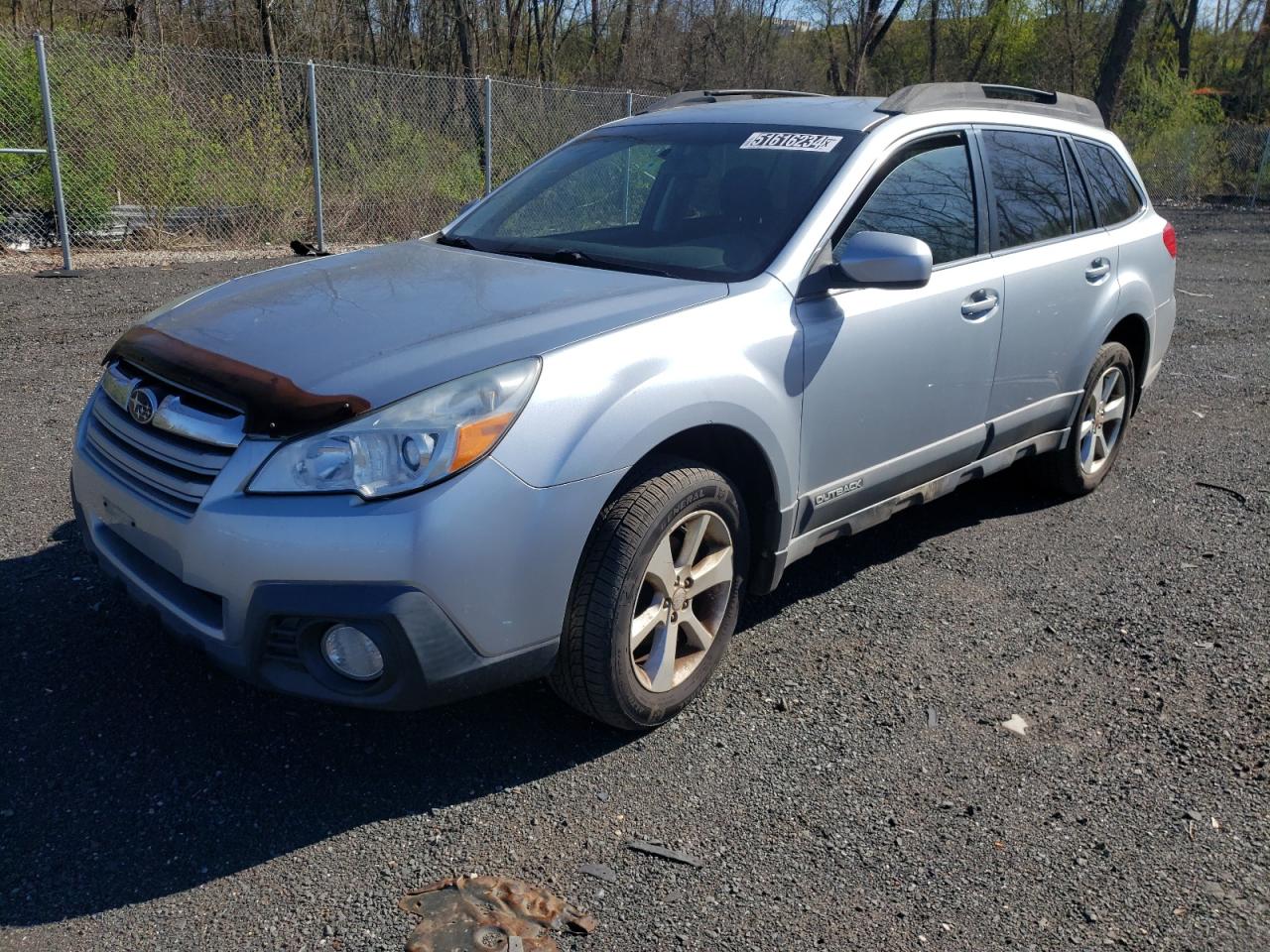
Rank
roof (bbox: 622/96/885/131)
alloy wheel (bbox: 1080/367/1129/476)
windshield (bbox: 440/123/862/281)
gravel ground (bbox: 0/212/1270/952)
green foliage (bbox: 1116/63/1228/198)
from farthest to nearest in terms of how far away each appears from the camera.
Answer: green foliage (bbox: 1116/63/1228/198) < alloy wheel (bbox: 1080/367/1129/476) < roof (bbox: 622/96/885/131) < windshield (bbox: 440/123/862/281) < gravel ground (bbox: 0/212/1270/952)

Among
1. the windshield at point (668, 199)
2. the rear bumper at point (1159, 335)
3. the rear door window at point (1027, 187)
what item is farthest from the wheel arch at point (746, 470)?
the rear bumper at point (1159, 335)

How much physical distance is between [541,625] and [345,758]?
759mm

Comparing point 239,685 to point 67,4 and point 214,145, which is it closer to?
point 214,145

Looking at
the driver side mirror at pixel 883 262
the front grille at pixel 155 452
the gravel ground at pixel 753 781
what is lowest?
the gravel ground at pixel 753 781

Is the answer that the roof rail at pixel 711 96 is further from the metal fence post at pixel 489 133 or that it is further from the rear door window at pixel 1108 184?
the metal fence post at pixel 489 133

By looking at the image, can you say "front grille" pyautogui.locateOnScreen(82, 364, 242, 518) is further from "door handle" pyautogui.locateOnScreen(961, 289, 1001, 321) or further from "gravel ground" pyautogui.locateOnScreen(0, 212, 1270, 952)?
"door handle" pyautogui.locateOnScreen(961, 289, 1001, 321)

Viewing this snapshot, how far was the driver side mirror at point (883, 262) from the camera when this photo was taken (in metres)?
3.40

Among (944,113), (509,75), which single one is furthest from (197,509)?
(509,75)

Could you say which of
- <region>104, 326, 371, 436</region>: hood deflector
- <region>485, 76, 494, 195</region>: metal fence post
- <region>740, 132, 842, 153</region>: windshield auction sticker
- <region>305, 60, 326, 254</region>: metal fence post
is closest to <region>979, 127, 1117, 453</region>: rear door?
<region>740, 132, 842, 153</region>: windshield auction sticker

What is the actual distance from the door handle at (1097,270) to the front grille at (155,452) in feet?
12.5

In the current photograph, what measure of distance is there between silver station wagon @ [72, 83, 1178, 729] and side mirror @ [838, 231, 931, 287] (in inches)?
0.4

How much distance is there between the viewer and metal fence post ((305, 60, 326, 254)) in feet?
40.1

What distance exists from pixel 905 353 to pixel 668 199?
3.60ft

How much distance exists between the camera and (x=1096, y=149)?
5.34 meters
